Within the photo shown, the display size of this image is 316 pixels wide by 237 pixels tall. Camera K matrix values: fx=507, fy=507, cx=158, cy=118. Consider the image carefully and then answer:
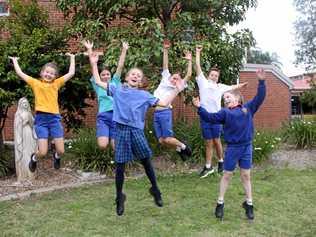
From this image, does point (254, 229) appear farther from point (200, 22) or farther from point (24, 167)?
point (200, 22)

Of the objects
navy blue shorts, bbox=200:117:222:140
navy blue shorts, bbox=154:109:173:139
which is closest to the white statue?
navy blue shorts, bbox=154:109:173:139

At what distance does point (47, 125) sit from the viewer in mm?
7883

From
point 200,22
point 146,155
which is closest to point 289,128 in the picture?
point 200,22

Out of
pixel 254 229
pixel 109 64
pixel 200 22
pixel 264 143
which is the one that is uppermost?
pixel 200 22

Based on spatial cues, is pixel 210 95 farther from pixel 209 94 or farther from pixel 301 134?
pixel 301 134

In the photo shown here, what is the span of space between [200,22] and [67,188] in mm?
4543

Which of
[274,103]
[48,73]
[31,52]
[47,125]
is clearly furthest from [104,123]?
[274,103]

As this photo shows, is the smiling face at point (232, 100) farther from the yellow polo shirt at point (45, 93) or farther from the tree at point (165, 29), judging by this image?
the tree at point (165, 29)

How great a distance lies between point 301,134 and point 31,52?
21.8 feet

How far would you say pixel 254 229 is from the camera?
626cm

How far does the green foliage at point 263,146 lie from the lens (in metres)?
10.7

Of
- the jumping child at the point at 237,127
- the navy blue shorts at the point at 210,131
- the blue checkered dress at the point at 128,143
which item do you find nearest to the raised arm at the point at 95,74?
the blue checkered dress at the point at 128,143

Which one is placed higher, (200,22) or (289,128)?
(200,22)

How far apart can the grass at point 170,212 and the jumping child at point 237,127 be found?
0.41 m
